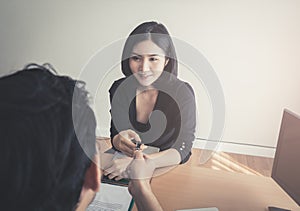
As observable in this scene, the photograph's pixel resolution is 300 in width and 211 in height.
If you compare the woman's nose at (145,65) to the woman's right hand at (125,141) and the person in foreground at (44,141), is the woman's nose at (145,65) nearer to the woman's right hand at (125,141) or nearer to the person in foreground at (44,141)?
the woman's right hand at (125,141)

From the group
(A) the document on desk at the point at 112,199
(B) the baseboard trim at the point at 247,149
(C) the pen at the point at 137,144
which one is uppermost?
(C) the pen at the point at 137,144

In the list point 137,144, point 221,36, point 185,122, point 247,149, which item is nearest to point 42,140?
point 137,144

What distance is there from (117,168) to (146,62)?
0.35 meters

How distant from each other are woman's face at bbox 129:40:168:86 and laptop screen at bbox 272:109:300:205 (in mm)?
414

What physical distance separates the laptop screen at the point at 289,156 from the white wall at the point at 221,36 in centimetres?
166

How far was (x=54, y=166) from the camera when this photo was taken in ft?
1.31

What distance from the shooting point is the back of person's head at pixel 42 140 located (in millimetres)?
367

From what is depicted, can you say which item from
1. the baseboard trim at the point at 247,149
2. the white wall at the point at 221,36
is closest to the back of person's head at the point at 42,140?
the white wall at the point at 221,36

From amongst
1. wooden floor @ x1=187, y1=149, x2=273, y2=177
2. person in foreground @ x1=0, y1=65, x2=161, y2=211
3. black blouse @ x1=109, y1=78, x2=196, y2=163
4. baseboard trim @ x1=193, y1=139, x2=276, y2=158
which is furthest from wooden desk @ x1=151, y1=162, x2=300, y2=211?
baseboard trim @ x1=193, y1=139, x2=276, y2=158

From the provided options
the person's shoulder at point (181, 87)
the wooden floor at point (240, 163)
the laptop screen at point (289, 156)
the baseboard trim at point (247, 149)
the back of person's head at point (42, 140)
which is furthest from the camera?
the baseboard trim at point (247, 149)

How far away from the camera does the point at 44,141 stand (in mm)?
384

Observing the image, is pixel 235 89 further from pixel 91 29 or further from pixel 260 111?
pixel 91 29

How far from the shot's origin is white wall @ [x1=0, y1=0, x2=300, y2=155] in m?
2.47

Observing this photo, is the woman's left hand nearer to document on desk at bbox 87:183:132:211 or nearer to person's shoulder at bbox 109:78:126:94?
document on desk at bbox 87:183:132:211
